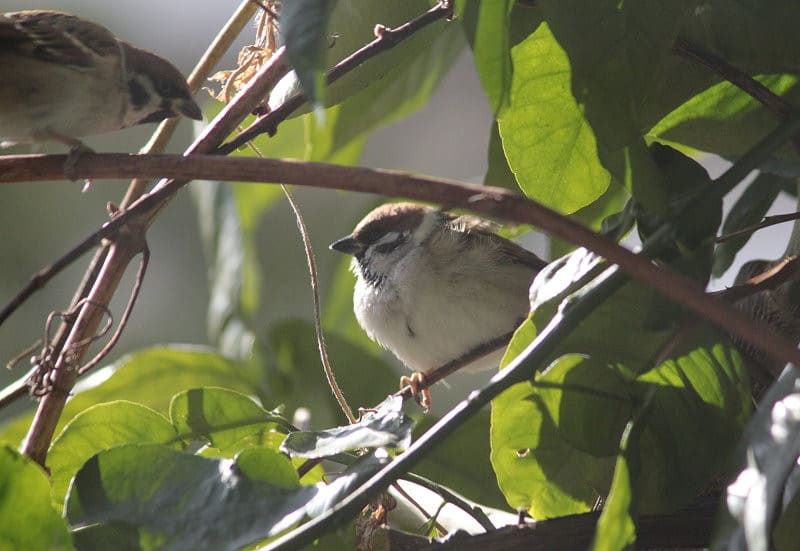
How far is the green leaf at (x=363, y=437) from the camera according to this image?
2.43ft

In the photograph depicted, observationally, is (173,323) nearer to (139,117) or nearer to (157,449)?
(139,117)

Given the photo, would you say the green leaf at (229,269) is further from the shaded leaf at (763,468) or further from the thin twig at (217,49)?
the shaded leaf at (763,468)

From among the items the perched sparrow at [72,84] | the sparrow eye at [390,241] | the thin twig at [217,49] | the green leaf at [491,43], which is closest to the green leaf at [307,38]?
the green leaf at [491,43]

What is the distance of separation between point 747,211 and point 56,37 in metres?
0.96

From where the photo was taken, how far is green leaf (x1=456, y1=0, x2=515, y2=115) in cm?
73

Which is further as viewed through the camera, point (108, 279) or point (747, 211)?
point (108, 279)

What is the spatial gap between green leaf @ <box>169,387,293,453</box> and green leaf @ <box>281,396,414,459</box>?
16 cm

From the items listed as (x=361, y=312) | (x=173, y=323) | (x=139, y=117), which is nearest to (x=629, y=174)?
(x=139, y=117)

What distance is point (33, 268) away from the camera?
12.6 feet

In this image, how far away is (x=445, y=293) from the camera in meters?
1.89

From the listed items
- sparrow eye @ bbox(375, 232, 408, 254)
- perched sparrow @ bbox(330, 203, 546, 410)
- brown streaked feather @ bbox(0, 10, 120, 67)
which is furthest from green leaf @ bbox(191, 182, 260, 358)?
sparrow eye @ bbox(375, 232, 408, 254)

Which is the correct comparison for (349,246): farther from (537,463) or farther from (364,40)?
(537,463)

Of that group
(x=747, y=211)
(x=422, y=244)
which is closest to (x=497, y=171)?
(x=747, y=211)

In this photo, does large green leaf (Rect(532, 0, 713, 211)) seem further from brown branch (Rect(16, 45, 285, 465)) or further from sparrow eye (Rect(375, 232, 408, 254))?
sparrow eye (Rect(375, 232, 408, 254))
